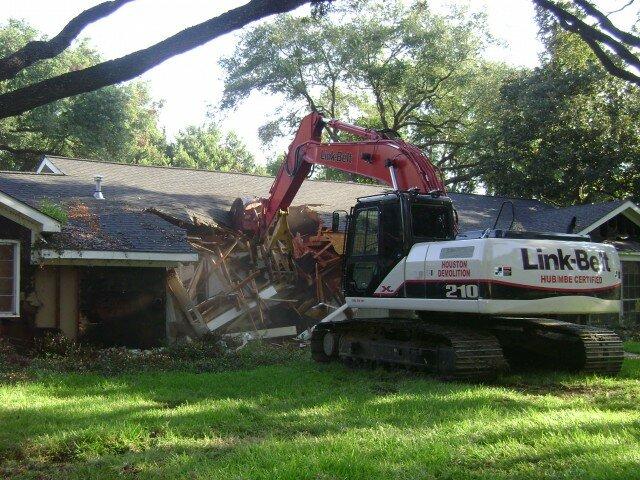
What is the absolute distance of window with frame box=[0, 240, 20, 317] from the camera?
13.8m

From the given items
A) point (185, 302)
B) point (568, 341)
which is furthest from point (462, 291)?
point (185, 302)

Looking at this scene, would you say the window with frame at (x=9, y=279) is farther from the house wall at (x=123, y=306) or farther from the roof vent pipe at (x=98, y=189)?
the roof vent pipe at (x=98, y=189)

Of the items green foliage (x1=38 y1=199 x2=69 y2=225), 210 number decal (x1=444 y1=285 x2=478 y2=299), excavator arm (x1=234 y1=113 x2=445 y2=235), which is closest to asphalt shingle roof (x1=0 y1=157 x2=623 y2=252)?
green foliage (x1=38 y1=199 x2=69 y2=225)

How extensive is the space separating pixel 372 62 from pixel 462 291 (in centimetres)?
2646

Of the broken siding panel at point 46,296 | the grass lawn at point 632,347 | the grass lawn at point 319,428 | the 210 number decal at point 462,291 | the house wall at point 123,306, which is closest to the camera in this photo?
the grass lawn at point 319,428

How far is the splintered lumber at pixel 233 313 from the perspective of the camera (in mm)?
16141

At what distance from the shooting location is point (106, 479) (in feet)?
19.5

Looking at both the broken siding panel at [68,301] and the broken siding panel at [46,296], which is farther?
the broken siding panel at [68,301]

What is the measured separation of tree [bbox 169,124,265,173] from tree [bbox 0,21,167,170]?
77.2ft

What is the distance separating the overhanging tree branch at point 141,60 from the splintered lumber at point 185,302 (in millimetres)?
10239

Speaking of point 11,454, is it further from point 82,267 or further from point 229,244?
point 229,244

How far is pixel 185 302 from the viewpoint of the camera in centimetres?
1593

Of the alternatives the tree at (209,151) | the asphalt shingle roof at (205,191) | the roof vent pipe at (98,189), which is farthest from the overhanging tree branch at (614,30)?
the tree at (209,151)

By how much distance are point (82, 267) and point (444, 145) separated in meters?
29.5
